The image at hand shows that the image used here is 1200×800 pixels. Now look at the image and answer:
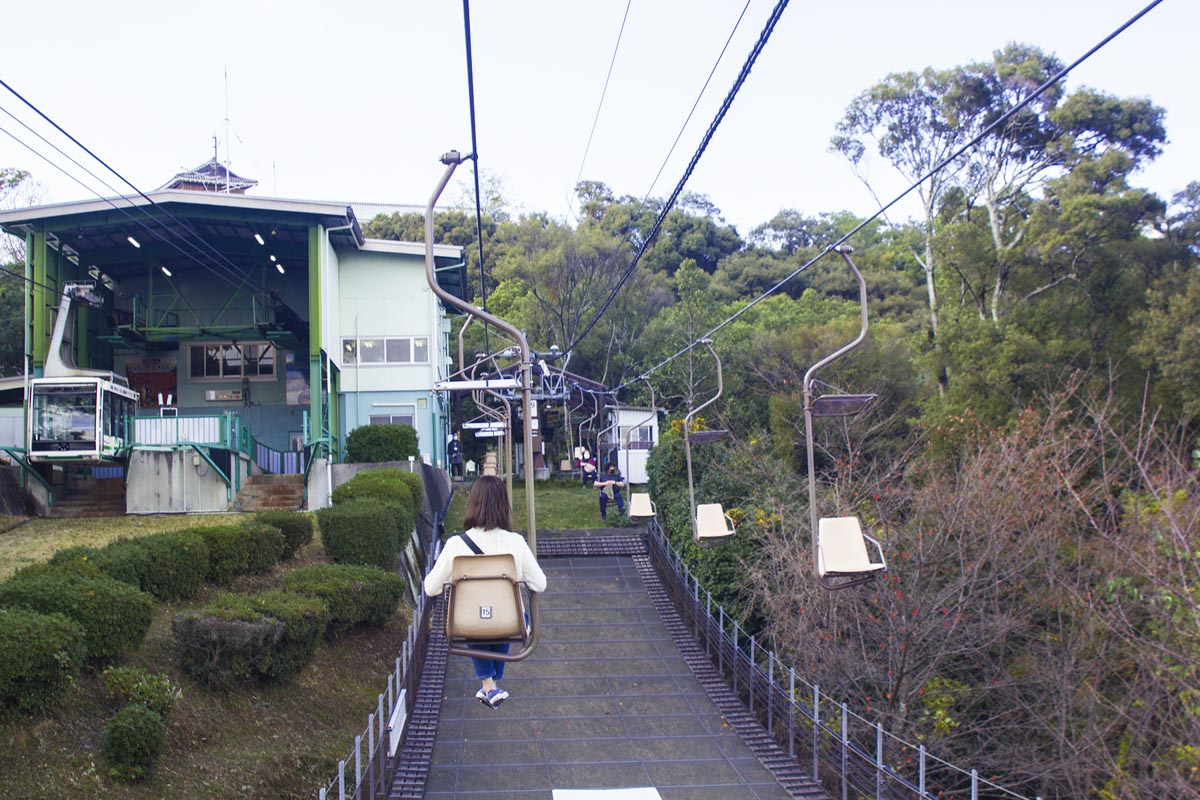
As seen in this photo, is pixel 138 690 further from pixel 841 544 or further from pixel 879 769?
pixel 879 769

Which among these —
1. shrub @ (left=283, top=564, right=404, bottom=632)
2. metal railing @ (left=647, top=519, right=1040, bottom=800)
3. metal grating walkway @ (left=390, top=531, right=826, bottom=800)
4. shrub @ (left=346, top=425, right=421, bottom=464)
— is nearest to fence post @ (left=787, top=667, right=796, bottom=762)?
metal railing @ (left=647, top=519, right=1040, bottom=800)

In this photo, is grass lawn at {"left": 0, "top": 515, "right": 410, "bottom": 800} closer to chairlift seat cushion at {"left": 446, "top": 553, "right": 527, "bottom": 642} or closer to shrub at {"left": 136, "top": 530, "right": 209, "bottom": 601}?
shrub at {"left": 136, "top": 530, "right": 209, "bottom": 601}

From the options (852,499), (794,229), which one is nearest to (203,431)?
(852,499)

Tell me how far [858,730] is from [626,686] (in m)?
4.33

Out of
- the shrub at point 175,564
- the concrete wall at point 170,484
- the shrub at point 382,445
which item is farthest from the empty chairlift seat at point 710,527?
the concrete wall at point 170,484

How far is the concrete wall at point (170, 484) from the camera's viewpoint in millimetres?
22547

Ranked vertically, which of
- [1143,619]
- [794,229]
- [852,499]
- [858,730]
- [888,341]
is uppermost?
[794,229]

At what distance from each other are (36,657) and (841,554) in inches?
272

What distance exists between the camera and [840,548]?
9906 mm

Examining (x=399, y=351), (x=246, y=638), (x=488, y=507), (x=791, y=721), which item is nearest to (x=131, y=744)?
(x=246, y=638)

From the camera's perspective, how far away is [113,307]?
30062 mm

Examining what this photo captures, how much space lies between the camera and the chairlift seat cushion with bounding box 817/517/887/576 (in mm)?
9789

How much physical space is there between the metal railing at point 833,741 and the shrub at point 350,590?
528 cm

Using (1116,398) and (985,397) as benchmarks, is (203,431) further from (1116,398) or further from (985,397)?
(1116,398)
